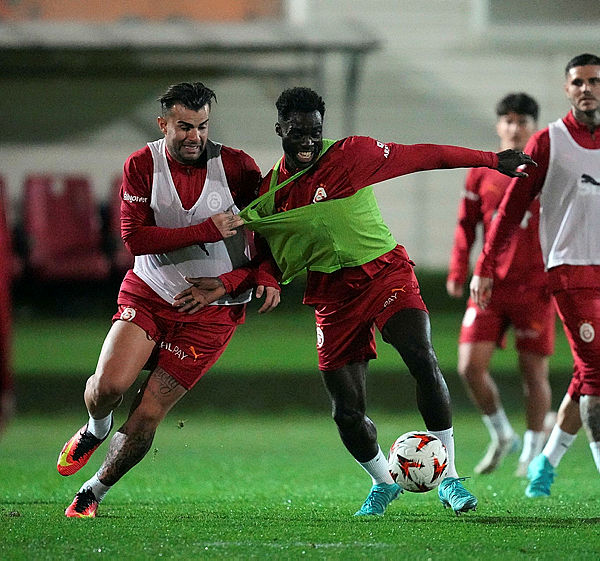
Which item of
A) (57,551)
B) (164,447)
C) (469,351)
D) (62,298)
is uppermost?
(57,551)

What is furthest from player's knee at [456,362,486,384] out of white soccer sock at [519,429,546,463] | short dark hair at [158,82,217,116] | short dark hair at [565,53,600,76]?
short dark hair at [158,82,217,116]

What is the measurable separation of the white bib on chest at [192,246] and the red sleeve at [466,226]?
2.91 meters

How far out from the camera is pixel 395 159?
19.9 feet

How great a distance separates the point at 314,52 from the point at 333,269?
12163 millimetres

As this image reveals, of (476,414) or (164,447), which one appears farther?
(476,414)

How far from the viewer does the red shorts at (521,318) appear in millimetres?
8734

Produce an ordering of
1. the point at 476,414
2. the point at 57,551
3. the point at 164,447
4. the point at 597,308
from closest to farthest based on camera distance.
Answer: the point at 57,551, the point at 597,308, the point at 164,447, the point at 476,414

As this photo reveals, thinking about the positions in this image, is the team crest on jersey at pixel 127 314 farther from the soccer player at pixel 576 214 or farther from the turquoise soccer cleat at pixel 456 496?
the soccer player at pixel 576 214

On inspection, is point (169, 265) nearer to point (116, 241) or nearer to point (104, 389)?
point (104, 389)

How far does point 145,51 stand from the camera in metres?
17.6

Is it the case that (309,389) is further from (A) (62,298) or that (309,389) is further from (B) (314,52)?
(B) (314,52)

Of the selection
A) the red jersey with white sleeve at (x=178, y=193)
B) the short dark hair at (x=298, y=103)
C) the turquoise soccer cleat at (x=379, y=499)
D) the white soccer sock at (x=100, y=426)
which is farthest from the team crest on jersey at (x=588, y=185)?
the white soccer sock at (x=100, y=426)

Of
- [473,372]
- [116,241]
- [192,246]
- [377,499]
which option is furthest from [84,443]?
[116,241]

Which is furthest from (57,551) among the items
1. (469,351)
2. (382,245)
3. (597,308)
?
(469,351)
